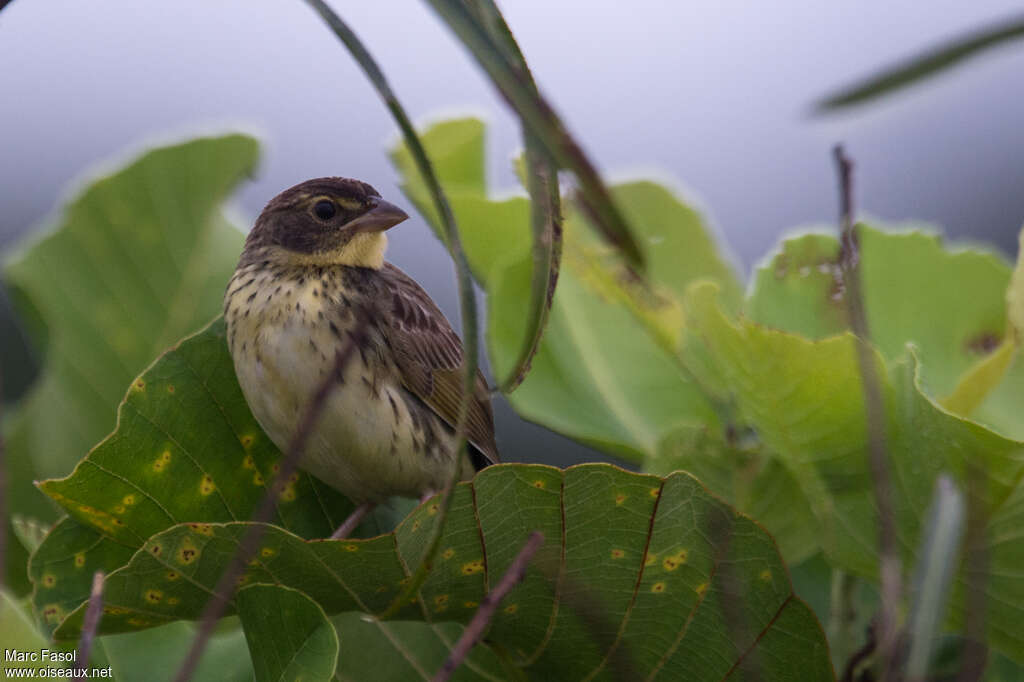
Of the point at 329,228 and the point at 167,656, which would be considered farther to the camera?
the point at 329,228

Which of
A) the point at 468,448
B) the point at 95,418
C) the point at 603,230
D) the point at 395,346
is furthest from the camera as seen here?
the point at 468,448

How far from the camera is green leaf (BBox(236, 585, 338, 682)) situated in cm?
81

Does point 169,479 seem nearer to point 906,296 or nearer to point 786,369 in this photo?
point 786,369

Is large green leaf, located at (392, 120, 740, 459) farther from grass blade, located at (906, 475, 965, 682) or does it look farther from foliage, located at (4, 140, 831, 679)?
grass blade, located at (906, 475, 965, 682)

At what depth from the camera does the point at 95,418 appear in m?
1.37

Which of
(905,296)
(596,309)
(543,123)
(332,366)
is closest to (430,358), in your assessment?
(332,366)

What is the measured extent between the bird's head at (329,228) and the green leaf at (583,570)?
974 mm

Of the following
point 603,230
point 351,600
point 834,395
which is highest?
point 603,230

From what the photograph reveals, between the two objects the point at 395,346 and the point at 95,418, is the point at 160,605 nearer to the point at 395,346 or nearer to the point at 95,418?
the point at 95,418

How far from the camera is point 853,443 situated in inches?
38.9

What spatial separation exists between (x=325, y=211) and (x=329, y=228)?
3cm

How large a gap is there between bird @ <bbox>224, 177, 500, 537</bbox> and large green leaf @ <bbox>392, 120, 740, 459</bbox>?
20 centimetres

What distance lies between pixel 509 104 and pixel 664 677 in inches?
22.3

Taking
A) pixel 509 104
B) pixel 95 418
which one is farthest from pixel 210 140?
pixel 509 104
